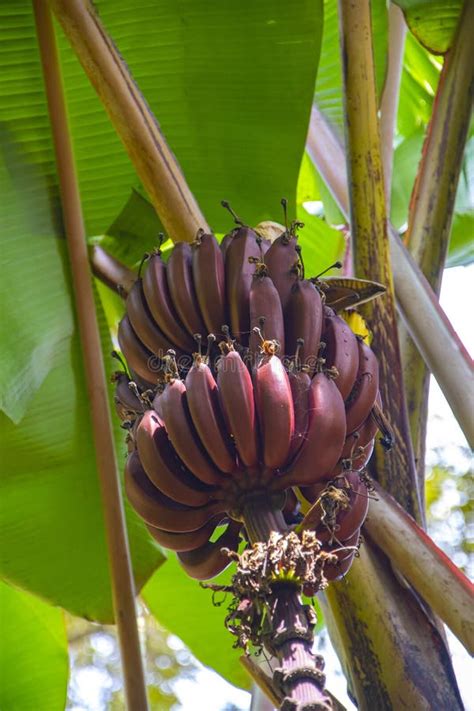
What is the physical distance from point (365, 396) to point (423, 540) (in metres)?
0.25

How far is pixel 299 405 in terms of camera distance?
3.37 feet

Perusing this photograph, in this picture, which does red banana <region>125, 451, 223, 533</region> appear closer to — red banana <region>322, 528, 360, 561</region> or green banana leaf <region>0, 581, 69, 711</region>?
red banana <region>322, 528, 360, 561</region>

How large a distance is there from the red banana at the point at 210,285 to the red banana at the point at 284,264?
68 mm

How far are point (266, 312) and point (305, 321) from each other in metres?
0.05

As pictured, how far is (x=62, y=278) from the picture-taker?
5.67 feet

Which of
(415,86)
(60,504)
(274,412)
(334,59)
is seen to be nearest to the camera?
(274,412)

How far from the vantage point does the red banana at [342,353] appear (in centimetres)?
111

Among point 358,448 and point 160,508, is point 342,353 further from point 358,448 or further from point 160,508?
point 160,508

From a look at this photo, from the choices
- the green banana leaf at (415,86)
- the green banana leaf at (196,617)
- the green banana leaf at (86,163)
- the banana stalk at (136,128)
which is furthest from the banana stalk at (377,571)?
the green banana leaf at (415,86)

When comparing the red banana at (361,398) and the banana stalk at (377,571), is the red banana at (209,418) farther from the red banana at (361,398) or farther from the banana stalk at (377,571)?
the banana stalk at (377,571)

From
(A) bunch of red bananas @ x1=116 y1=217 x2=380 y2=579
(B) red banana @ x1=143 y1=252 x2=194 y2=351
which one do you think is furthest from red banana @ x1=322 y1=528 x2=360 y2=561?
(B) red banana @ x1=143 y1=252 x2=194 y2=351

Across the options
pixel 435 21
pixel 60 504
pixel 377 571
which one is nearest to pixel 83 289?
pixel 60 504

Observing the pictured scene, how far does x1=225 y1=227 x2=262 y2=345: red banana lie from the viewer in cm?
116

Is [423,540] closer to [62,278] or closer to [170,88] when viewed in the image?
[62,278]
